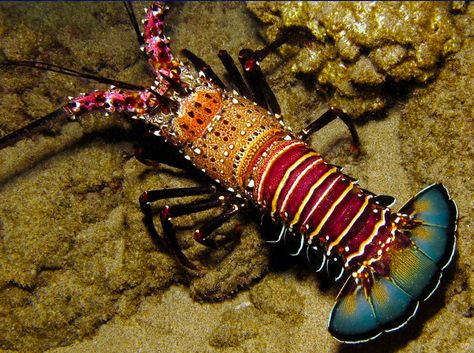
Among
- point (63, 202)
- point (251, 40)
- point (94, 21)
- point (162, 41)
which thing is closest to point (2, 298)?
point (63, 202)

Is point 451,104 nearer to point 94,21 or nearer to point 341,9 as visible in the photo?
point 341,9

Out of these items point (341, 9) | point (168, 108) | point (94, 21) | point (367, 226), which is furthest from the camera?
point (94, 21)

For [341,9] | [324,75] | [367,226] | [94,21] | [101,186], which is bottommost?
[367,226]

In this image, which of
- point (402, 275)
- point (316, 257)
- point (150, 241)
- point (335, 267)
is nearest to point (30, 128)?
point (150, 241)

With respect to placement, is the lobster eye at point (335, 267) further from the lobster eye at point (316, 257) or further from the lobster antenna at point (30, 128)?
the lobster antenna at point (30, 128)

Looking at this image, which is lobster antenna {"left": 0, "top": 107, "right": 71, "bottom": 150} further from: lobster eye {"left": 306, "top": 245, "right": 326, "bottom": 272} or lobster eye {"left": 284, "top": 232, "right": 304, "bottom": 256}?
lobster eye {"left": 306, "top": 245, "right": 326, "bottom": 272}

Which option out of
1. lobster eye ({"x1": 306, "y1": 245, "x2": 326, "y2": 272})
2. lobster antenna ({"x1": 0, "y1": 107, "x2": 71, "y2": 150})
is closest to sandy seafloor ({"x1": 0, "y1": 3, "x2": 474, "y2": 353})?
lobster eye ({"x1": 306, "y1": 245, "x2": 326, "y2": 272})

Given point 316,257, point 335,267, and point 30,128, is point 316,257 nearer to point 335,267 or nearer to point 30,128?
point 335,267
